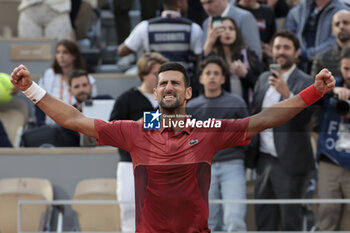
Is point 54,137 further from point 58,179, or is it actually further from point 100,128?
point 100,128

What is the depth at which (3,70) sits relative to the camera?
7883mm

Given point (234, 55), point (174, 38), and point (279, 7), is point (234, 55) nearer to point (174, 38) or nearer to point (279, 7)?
point (174, 38)

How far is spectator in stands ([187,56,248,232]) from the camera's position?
18.0 feet

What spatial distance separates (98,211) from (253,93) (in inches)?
64.3

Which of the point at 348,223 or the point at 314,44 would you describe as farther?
the point at 314,44

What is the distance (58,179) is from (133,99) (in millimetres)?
1360

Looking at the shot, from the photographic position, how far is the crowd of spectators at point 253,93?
5.39 meters

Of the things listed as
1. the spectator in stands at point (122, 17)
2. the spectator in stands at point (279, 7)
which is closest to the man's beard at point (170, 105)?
the spectator in stands at point (122, 17)

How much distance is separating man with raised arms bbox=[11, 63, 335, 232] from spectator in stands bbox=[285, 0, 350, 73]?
9.36ft

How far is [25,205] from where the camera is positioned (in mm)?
5797

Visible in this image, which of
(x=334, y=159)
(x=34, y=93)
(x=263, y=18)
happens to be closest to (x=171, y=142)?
(x=34, y=93)

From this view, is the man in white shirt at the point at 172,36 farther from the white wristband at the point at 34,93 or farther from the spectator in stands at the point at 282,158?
the white wristband at the point at 34,93

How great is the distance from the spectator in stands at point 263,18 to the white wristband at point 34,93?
376 cm

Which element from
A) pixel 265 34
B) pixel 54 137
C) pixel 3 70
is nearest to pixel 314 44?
pixel 265 34
